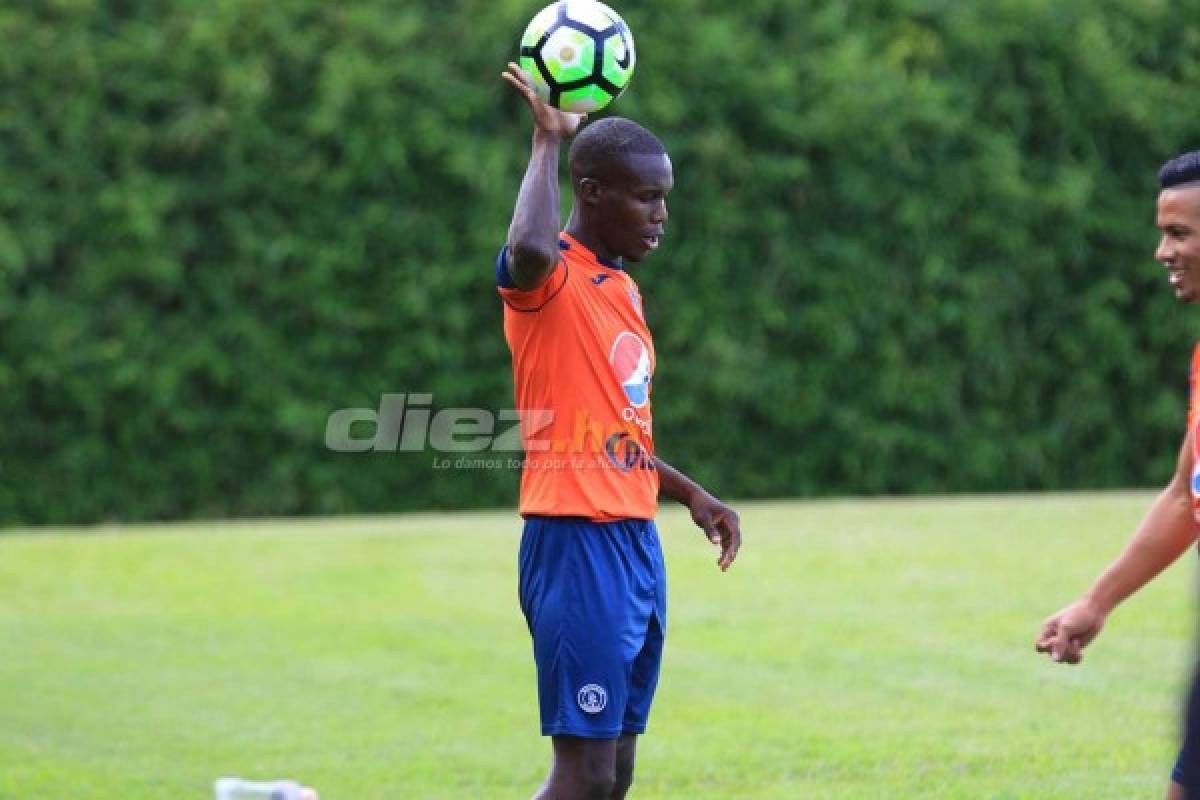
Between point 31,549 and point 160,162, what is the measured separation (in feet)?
10.1

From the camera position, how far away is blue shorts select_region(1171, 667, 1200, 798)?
13.9 ft

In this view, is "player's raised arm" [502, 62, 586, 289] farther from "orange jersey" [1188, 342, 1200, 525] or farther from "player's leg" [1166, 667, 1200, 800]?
"player's leg" [1166, 667, 1200, 800]

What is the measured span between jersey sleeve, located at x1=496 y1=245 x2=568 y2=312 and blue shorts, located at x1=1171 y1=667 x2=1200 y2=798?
1.77 meters

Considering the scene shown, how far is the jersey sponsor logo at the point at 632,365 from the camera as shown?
511cm

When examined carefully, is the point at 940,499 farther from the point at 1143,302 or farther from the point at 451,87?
the point at 451,87

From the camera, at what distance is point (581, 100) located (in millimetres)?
5281

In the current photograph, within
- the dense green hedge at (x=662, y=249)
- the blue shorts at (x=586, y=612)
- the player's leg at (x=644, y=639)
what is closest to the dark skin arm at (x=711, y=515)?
the player's leg at (x=644, y=639)

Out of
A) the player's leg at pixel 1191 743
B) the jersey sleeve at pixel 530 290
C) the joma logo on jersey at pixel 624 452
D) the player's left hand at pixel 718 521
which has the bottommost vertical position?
the player's leg at pixel 1191 743

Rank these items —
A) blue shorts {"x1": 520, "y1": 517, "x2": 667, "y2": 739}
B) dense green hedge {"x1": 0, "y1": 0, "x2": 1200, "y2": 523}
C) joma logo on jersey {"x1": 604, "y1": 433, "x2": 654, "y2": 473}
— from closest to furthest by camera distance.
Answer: blue shorts {"x1": 520, "y1": 517, "x2": 667, "y2": 739}
joma logo on jersey {"x1": 604, "y1": 433, "x2": 654, "y2": 473}
dense green hedge {"x1": 0, "y1": 0, "x2": 1200, "y2": 523}

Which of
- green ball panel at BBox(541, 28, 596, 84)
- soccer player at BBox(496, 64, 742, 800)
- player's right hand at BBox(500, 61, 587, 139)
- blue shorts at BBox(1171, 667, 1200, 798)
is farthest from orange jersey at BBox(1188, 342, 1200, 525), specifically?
green ball panel at BBox(541, 28, 596, 84)

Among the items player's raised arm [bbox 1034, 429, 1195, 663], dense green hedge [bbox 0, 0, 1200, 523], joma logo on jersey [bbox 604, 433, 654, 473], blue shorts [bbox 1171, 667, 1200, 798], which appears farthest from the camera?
dense green hedge [bbox 0, 0, 1200, 523]

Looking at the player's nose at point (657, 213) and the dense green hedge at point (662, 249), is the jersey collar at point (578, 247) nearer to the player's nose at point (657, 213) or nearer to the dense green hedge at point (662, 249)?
the player's nose at point (657, 213)

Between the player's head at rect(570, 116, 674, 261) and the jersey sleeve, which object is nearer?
the jersey sleeve

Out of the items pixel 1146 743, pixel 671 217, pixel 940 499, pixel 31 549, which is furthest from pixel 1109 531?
pixel 31 549
